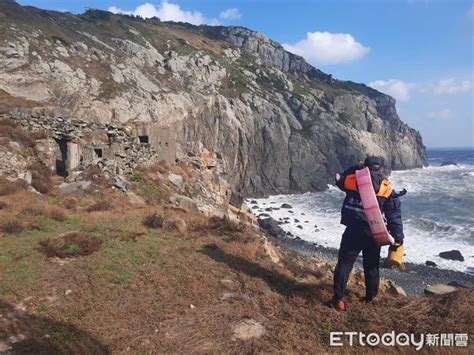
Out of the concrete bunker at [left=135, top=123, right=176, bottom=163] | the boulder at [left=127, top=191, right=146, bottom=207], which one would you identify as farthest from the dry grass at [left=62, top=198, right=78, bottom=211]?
the concrete bunker at [left=135, top=123, right=176, bottom=163]

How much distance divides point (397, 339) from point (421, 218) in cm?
4312

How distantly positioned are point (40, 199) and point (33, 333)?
9846 millimetres

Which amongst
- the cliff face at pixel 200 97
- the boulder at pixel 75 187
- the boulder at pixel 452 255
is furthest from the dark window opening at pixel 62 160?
the boulder at pixel 452 255

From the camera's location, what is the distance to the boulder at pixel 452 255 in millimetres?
31138

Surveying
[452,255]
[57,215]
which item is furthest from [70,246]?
[452,255]

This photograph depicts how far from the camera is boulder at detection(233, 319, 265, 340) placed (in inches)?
249

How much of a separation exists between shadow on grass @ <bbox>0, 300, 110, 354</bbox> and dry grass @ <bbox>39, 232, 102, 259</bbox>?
109 inches

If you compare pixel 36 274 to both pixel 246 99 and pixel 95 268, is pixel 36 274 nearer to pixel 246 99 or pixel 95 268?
pixel 95 268

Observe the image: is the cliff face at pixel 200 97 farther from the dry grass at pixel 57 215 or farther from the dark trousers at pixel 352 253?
the dark trousers at pixel 352 253

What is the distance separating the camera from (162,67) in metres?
77.1

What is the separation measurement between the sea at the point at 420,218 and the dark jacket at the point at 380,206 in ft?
91.3

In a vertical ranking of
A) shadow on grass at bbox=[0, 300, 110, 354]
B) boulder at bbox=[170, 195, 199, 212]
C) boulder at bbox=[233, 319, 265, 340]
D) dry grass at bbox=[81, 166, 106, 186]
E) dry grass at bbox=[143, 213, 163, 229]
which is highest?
dry grass at bbox=[81, 166, 106, 186]

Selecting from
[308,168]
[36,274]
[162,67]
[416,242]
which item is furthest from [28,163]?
[162,67]

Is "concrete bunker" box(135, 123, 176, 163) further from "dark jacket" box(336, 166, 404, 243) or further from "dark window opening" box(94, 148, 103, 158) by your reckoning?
"dark jacket" box(336, 166, 404, 243)
